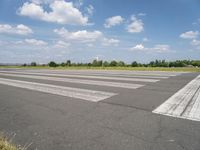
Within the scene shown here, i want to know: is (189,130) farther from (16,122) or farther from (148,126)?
(16,122)

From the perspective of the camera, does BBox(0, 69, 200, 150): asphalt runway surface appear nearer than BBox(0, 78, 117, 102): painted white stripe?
Yes

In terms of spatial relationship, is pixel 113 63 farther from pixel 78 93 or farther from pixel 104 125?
pixel 104 125

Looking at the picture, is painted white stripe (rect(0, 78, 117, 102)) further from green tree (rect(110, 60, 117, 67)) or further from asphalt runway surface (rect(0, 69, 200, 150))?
green tree (rect(110, 60, 117, 67))

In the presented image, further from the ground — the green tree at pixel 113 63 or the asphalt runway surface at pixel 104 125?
the green tree at pixel 113 63

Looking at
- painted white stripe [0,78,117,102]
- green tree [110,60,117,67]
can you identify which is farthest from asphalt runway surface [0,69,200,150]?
green tree [110,60,117,67]

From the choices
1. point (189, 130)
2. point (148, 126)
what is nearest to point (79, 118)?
point (148, 126)

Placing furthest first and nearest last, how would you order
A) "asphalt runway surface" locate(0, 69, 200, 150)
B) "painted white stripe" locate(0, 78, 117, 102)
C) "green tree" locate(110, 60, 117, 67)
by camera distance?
"green tree" locate(110, 60, 117, 67) → "painted white stripe" locate(0, 78, 117, 102) → "asphalt runway surface" locate(0, 69, 200, 150)

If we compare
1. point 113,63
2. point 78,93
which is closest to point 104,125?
point 78,93

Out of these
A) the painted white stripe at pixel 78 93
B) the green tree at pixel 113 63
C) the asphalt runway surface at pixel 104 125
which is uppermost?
the green tree at pixel 113 63

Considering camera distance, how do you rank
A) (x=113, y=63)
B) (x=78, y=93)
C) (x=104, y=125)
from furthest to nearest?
(x=113, y=63), (x=78, y=93), (x=104, y=125)

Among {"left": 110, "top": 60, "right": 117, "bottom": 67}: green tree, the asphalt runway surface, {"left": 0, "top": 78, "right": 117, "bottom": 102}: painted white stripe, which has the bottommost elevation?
the asphalt runway surface

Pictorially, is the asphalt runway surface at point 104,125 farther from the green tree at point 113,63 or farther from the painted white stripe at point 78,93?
the green tree at point 113,63

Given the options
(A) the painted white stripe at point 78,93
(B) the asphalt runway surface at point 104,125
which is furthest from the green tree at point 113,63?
(B) the asphalt runway surface at point 104,125

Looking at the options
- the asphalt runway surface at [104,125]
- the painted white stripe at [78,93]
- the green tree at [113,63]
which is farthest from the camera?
the green tree at [113,63]
